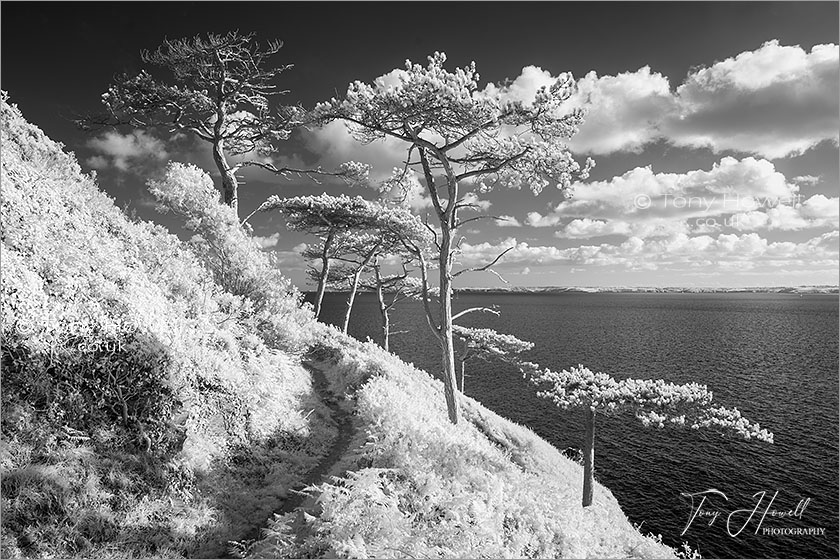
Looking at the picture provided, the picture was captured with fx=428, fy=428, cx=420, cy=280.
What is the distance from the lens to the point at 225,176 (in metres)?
19.8

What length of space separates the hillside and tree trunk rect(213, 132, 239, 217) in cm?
914

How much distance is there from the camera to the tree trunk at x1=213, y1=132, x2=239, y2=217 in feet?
64.9

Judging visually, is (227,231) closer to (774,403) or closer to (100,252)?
(100,252)

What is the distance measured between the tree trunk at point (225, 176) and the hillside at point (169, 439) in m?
9.14

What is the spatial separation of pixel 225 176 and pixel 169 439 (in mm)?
15536

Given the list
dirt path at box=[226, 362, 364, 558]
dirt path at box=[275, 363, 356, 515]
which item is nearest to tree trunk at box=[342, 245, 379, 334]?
dirt path at box=[226, 362, 364, 558]

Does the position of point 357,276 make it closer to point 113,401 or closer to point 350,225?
point 350,225

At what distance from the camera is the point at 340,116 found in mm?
13414

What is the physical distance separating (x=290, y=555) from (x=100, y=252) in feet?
21.4

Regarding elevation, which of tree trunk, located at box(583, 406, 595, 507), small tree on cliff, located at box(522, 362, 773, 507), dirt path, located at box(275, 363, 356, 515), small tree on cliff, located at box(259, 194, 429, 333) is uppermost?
→ small tree on cliff, located at box(259, 194, 429, 333)

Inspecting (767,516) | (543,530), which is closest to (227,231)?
(543,530)

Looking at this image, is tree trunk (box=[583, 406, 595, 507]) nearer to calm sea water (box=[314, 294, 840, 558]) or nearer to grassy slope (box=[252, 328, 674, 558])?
calm sea water (box=[314, 294, 840, 558])
